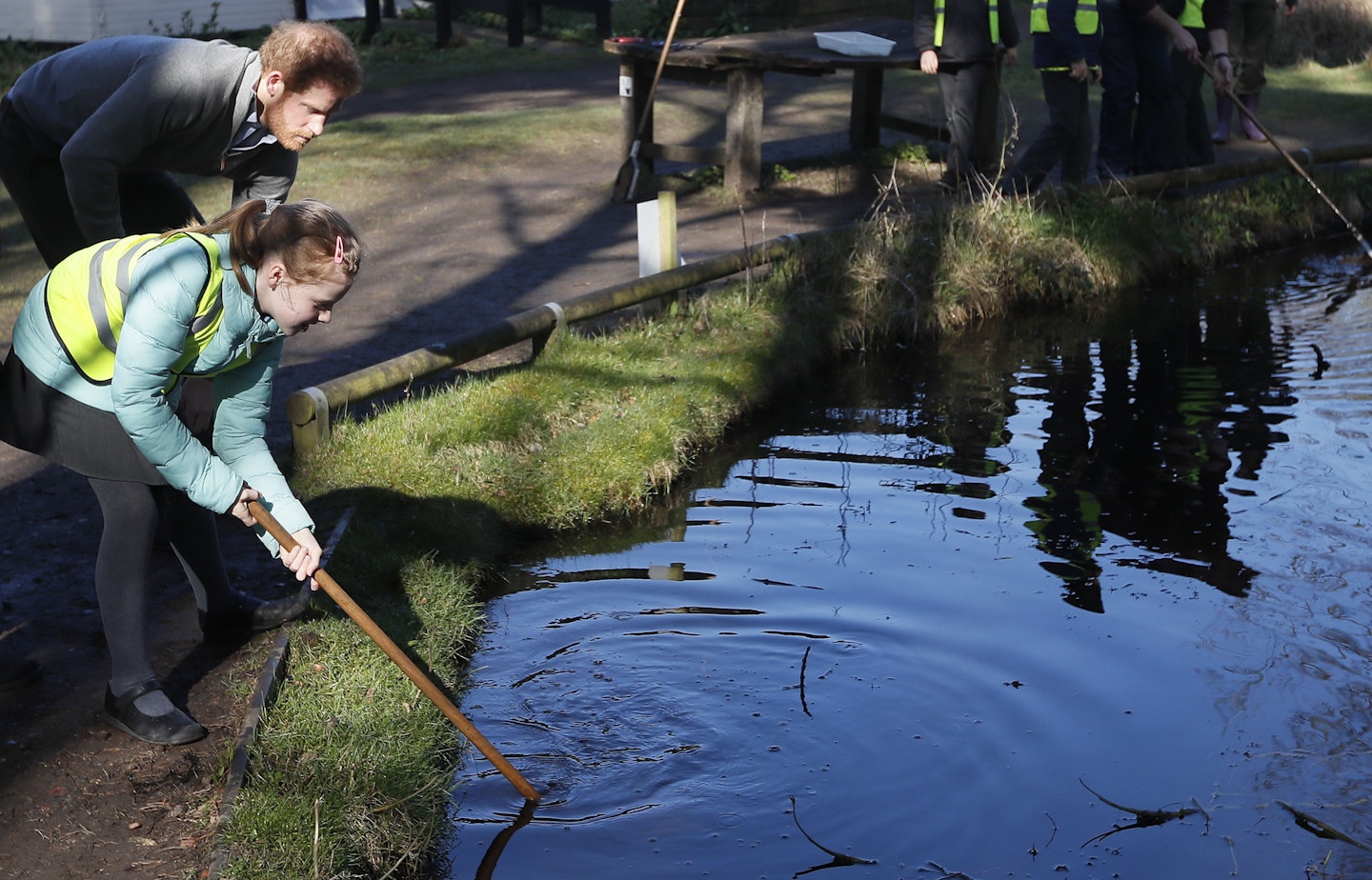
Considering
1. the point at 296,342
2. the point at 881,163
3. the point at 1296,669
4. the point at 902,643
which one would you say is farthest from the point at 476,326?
the point at 881,163

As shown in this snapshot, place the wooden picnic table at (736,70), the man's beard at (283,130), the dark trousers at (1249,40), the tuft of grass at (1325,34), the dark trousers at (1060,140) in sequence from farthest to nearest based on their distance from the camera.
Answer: the tuft of grass at (1325,34) < the dark trousers at (1249,40) < the wooden picnic table at (736,70) < the dark trousers at (1060,140) < the man's beard at (283,130)

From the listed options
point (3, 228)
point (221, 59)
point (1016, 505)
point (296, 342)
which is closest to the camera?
point (221, 59)

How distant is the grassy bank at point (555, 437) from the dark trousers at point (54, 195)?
3.69 feet

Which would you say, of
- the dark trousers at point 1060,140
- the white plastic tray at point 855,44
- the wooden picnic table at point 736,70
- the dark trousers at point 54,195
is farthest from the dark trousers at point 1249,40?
the dark trousers at point 54,195

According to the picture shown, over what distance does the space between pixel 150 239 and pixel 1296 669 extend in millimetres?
3544

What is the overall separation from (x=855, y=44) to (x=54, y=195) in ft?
21.4

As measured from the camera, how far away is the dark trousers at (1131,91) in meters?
9.34

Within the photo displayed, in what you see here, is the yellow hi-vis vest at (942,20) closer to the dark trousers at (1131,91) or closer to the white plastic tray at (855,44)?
the white plastic tray at (855,44)

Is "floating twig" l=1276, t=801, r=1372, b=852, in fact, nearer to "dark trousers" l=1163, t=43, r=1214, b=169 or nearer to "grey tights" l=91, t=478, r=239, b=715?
"grey tights" l=91, t=478, r=239, b=715

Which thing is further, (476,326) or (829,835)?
(476,326)

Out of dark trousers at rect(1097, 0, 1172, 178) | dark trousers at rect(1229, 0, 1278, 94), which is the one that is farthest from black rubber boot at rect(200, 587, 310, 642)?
dark trousers at rect(1229, 0, 1278, 94)

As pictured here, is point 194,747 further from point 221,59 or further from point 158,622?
point 221,59

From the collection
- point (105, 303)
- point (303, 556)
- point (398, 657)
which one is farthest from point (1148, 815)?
point (105, 303)

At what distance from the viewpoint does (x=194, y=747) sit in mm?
3764
